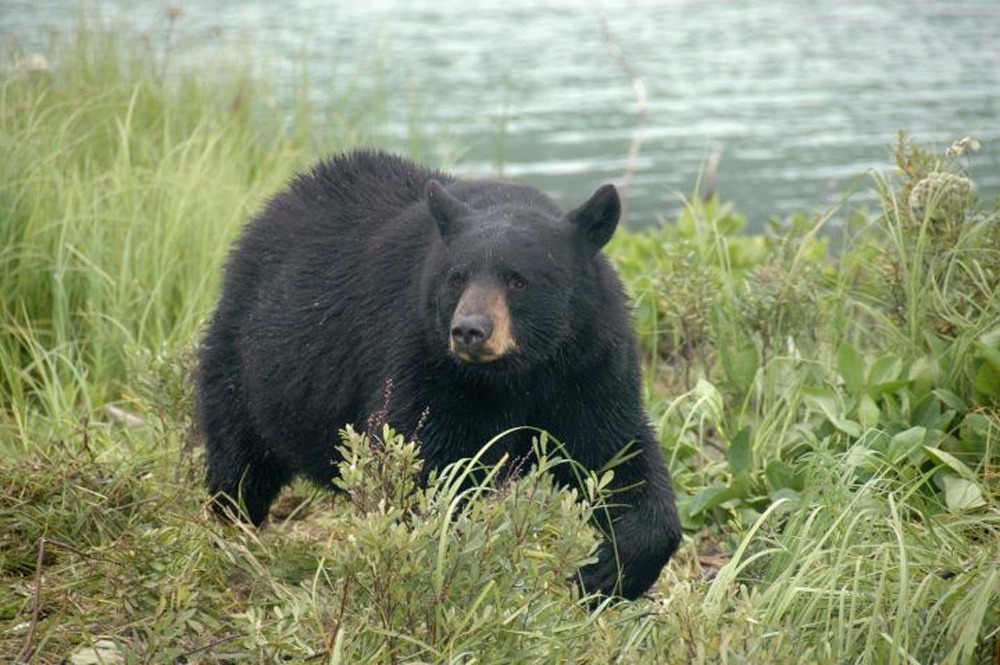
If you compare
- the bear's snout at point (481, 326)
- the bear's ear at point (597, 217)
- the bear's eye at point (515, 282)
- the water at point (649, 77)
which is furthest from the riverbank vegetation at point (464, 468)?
the water at point (649, 77)

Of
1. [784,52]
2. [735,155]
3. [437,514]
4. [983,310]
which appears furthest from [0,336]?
[784,52]

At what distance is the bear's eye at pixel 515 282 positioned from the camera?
4188 mm

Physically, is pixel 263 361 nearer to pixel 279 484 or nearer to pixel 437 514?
pixel 279 484

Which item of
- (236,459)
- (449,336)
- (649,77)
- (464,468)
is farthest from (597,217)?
(649,77)

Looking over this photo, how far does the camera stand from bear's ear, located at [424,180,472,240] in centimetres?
425

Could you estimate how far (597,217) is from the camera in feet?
14.1

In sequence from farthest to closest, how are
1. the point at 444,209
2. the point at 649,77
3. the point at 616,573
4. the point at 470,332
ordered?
the point at 649,77
the point at 616,573
the point at 444,209
the point at 470,332

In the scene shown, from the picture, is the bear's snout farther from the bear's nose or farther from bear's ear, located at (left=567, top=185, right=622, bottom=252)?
bear's ear, located at (left=567, top=185, right=622, bottom=252)

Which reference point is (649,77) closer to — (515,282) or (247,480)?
(247,480)

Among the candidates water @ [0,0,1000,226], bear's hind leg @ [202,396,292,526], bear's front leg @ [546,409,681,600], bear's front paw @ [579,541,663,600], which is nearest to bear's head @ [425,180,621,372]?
bear's front leg @ [546,409,681,600]

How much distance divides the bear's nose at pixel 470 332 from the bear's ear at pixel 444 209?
399 millimetres

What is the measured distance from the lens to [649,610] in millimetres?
3646

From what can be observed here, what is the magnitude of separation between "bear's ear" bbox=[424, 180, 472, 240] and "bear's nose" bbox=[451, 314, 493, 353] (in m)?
0.40

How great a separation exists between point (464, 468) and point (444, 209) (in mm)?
742
